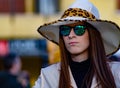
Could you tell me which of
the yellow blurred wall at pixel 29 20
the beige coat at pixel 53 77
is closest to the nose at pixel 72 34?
the beige coat at pixel 53 77

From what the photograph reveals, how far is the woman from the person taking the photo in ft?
17.1

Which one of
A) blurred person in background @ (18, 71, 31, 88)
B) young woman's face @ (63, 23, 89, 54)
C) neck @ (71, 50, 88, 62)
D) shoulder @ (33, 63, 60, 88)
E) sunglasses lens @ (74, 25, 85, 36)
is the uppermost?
sunglasses lens @ (74, 25, 85, 36)

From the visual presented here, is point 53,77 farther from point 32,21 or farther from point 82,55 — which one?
point 32,21

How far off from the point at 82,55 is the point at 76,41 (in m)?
0.12

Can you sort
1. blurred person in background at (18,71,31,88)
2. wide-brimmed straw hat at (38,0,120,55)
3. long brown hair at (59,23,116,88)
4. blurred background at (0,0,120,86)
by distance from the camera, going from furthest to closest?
1. blurred background at (0,0,120,86)
2. blurred person in background at (18,71,31,88)
3. wide-brimmed straw hat at (38,0,120,55)
4. long brown hair at (59,23,116,88)

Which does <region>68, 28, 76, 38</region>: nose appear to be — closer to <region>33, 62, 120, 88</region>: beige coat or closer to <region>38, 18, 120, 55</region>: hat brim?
<region>38, 18, 120, 55</region>: hat brim

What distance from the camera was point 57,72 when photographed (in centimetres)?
531

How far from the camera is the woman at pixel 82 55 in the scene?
17.1 feet

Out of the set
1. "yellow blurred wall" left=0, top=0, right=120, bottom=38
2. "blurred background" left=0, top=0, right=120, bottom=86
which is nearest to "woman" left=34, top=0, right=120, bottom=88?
"blurred background" left=0, top=0, right=120, bottom=86

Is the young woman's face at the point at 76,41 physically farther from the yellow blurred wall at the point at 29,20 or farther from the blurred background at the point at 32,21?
the yellow blurred wall at the point at 29,20

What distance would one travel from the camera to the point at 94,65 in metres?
5.23

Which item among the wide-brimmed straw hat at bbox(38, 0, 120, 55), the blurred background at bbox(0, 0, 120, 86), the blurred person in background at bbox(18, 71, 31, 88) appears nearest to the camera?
the wide-brimmed straw hat at bbox(38, 0, 120, 55)

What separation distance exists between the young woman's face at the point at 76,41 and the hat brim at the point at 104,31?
9cm

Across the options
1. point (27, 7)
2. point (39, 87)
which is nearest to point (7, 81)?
point (39, 87)
